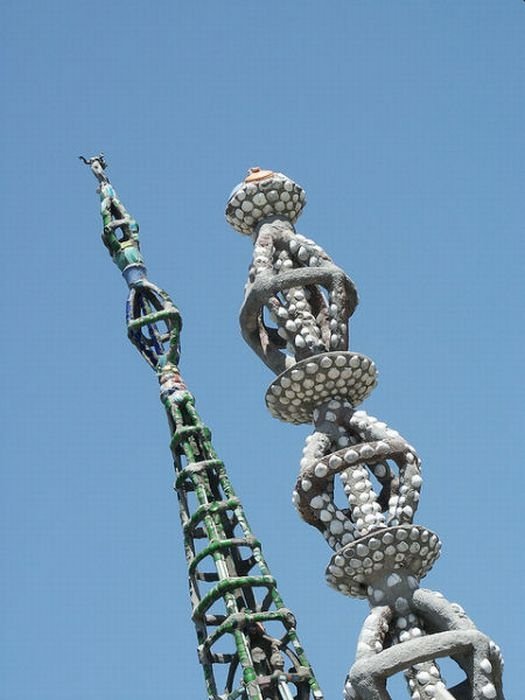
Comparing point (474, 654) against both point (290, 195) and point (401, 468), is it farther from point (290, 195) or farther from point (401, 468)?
point (290, 195)

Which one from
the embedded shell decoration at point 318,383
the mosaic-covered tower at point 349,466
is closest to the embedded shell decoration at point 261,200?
the mosaic-covered tower at point 349,466

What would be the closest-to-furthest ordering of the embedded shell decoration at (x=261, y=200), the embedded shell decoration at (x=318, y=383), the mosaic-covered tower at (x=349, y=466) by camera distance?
Result: the mosaic-covered tower at (x=349, y=466) < the embedded shell decoration at (x=318, y=383) < the embedded shell decoration at (x=261, y=200)

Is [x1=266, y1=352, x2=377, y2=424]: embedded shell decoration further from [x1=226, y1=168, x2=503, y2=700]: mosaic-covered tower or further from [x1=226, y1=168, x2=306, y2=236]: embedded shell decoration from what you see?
[x1=226, y1=168, x2=306, y2=236]: embedded shell decoration

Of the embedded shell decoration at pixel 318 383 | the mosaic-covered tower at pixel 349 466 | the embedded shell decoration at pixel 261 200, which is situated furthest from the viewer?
the embedded shell decoration at pixel 261 200

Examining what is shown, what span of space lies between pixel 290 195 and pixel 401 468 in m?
2.43

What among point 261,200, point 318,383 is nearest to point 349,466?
point 318,383

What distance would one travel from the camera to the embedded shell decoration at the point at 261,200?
1063 cm

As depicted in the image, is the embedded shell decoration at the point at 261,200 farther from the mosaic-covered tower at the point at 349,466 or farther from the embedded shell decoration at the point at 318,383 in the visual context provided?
the embedded shell decoration at the point at 318,383

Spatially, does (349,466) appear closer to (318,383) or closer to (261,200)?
(318,383)

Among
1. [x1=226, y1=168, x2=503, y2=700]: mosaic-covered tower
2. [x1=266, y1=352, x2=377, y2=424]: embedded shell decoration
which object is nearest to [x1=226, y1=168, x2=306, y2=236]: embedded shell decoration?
[x1=226, y1=168, x2=503, y2=700]: mosaic-covered tower

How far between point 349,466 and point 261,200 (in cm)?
233

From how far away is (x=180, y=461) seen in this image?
10.0 meters

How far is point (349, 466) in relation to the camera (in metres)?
9.12

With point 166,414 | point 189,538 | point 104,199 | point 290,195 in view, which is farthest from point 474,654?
point 104,199
